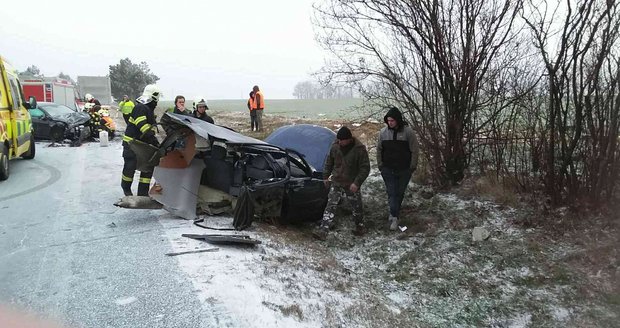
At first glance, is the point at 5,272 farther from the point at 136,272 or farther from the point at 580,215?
the point at 580,215

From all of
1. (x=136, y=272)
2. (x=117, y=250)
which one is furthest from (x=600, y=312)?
(x=117, y=250)

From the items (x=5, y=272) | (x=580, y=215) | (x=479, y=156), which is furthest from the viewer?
(x=479, y=156)

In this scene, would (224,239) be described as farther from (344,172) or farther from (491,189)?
(491,189)

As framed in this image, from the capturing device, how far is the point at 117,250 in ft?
13.7

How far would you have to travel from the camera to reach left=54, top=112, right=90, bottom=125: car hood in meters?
13.3

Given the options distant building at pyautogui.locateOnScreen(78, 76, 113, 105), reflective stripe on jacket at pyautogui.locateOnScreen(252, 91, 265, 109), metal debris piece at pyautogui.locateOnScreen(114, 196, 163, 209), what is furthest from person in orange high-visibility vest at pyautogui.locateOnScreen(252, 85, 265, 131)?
distant building at pyautogui.locateOnScreen(78, 76, 113, 105)

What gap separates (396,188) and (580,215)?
2.16 meters

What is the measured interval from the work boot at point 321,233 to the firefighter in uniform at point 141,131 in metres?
2.18

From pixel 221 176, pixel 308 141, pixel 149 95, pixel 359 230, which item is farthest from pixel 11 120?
pixel 359 230

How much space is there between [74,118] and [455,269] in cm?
1232

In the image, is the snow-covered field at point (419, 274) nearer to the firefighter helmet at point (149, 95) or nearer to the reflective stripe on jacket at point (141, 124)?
the reflective stripe on jacket at point (141, 124)

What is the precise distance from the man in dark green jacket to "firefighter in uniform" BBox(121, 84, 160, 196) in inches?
89.0

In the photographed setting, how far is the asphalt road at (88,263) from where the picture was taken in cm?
304

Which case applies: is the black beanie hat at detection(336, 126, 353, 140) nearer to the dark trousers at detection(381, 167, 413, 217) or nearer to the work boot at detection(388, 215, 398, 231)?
the dark trousers at detection(381, 167, 413, 217)
